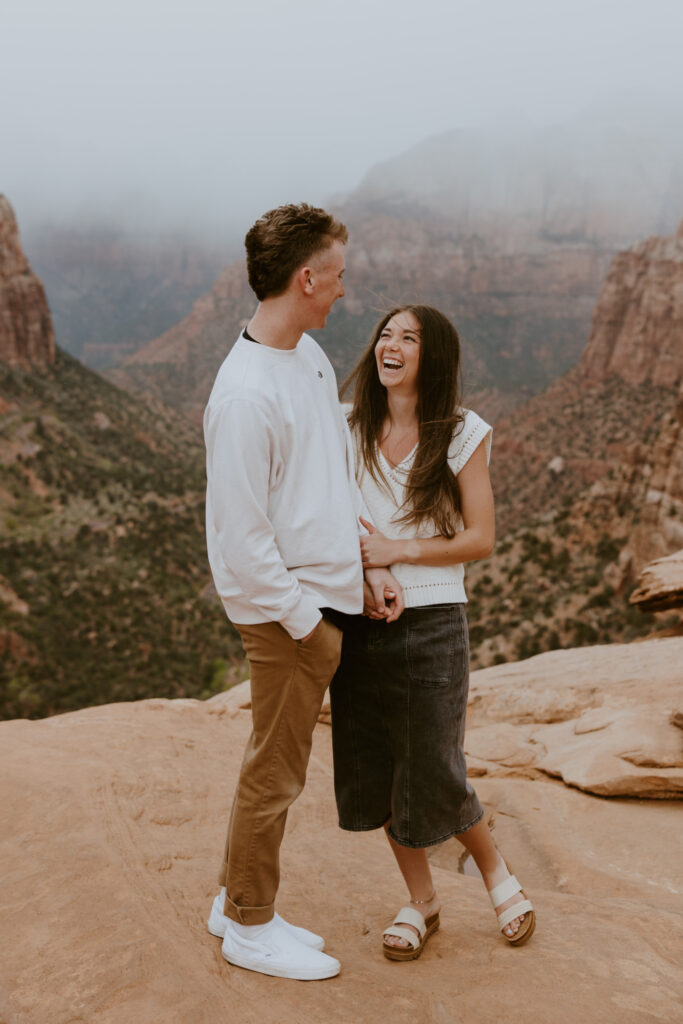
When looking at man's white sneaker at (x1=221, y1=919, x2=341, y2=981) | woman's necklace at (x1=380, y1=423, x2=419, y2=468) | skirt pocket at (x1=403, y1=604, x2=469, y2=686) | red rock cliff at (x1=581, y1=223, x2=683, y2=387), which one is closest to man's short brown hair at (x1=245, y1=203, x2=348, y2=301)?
woman's necklace at (x1=380, y1=423, x2=419, y2=468)

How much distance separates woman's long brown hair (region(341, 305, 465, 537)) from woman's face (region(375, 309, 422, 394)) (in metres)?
0.02

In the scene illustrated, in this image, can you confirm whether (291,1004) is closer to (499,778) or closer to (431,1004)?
(431,1004)

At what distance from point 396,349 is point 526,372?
9973 cm

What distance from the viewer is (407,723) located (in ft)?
10.3

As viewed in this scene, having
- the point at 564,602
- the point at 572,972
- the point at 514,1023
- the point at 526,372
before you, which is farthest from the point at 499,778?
the point at 526,372

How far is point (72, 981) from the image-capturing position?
9.58 feet

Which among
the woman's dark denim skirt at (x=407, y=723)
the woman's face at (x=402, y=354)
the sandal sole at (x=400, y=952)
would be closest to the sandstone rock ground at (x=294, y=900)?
the sandal sole at (x=400, y=952)

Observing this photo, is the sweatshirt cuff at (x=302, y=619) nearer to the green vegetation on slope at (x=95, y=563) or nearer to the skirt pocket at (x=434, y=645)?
the skirt pocket at (x=434, y=645)

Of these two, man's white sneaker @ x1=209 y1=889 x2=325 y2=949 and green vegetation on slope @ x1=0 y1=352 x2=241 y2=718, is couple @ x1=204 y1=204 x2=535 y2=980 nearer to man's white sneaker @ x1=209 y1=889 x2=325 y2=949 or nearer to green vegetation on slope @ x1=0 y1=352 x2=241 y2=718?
man's white sneaker @ x1=209 y1=889 x2=325 y2=949

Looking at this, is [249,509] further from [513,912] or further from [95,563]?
[95,563]

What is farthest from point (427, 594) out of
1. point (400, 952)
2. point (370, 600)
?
point (400, 952)

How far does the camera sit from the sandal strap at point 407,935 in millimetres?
3250

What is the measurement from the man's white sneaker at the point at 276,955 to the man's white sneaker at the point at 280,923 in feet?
0.19

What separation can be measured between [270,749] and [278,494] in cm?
96
